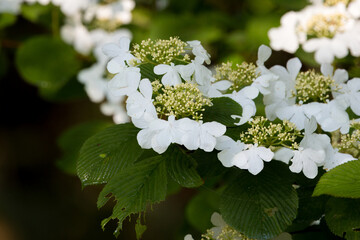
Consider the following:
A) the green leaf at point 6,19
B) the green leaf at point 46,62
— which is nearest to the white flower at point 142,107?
the green leaf at point 46,62

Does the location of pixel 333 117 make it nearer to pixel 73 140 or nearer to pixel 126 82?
pixel 126 82

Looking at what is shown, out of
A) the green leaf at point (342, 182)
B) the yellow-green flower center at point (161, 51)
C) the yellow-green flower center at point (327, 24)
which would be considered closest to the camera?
the green leaf at point (342, 182)

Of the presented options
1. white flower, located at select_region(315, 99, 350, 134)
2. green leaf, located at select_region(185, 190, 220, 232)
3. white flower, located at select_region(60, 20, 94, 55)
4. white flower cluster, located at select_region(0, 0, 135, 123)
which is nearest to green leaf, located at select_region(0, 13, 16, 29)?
white flower cluster, located at select_region(0, 0, 135, 123)

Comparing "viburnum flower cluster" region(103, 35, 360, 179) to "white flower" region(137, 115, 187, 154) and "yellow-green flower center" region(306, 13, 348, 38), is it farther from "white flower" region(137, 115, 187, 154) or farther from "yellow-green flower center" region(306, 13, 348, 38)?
"yellow-green flower center" region(306, 13, 348, 38)

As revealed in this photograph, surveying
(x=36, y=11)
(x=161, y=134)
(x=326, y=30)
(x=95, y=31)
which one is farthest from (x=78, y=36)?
(x=161, y=134)

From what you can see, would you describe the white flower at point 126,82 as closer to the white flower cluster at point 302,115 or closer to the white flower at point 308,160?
the white flower cluster at point 302,115

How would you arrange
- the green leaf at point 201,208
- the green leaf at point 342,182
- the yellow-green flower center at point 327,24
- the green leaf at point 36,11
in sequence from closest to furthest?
1. the green leaf at point 342,182
2. the yellow-green flower center at point 327,24
3. the green leaf at point 201,208
4. the green leaf at point 36,11
